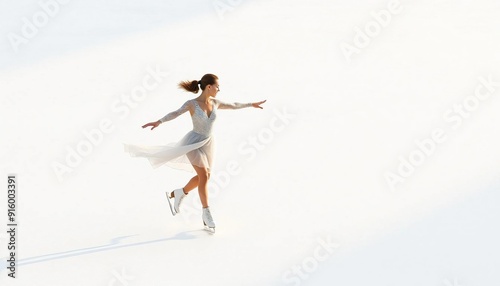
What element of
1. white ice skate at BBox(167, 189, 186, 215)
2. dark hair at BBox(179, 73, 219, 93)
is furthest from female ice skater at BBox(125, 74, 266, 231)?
white ice skate at BBox(167, 189, 186, 215)

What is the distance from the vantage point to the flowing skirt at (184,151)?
9117 millimetres

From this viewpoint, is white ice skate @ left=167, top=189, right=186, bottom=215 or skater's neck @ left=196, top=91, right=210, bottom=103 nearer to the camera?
skater's neck @ left=196, top=91, right=210, bottom=103

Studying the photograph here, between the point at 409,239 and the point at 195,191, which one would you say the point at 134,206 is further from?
the point at 409,239

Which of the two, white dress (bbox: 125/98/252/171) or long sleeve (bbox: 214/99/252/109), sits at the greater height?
long sleeve (bbox: 214/99/252/109)

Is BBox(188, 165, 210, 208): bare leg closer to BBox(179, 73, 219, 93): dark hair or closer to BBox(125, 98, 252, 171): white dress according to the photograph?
BBox(125, 98, 252, 171): white dress

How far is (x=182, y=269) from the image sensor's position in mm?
8320

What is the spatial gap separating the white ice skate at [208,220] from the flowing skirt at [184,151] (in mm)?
421

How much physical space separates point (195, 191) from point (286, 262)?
193cm

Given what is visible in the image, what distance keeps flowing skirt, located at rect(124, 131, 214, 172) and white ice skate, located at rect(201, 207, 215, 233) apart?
42cm

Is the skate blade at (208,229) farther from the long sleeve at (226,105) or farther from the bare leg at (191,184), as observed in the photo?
the long sleeve at (226,105)

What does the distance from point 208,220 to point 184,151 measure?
0.70 m

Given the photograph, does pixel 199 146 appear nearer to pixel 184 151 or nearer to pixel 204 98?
pixel 184 151

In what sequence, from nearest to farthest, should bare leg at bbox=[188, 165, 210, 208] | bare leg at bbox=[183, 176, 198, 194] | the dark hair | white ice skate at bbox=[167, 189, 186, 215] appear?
1. the dark hair
2. bare leg at bbox=[188, 165, 210, 208]
3. bare leg at bbox=[183, 176, 198, 194]
4. white ice skate at bbox=[167, 189, 186, 215]

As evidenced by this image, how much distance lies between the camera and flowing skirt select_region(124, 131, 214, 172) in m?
9.12
